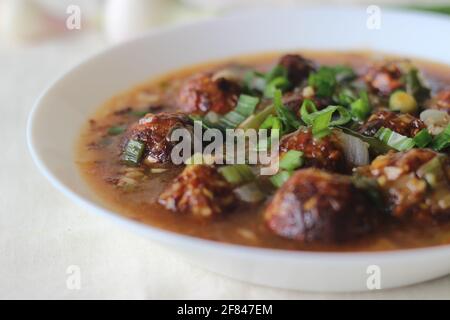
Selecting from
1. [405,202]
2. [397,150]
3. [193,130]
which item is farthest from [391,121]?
[193,130]

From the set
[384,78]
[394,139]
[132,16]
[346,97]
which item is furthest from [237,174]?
[132,16]

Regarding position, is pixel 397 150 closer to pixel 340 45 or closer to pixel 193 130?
pixel 193 130

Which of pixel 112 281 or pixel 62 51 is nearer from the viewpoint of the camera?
pixel 112 281

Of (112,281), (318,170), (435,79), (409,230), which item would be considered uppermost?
(435,79)

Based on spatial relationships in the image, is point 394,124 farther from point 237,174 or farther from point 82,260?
point 82,260

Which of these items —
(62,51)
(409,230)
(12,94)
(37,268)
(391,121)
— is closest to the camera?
(409,230)

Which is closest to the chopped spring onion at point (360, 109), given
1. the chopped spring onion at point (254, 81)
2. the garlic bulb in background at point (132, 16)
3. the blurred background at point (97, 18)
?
the chopped spring onion at point (254, 81)
